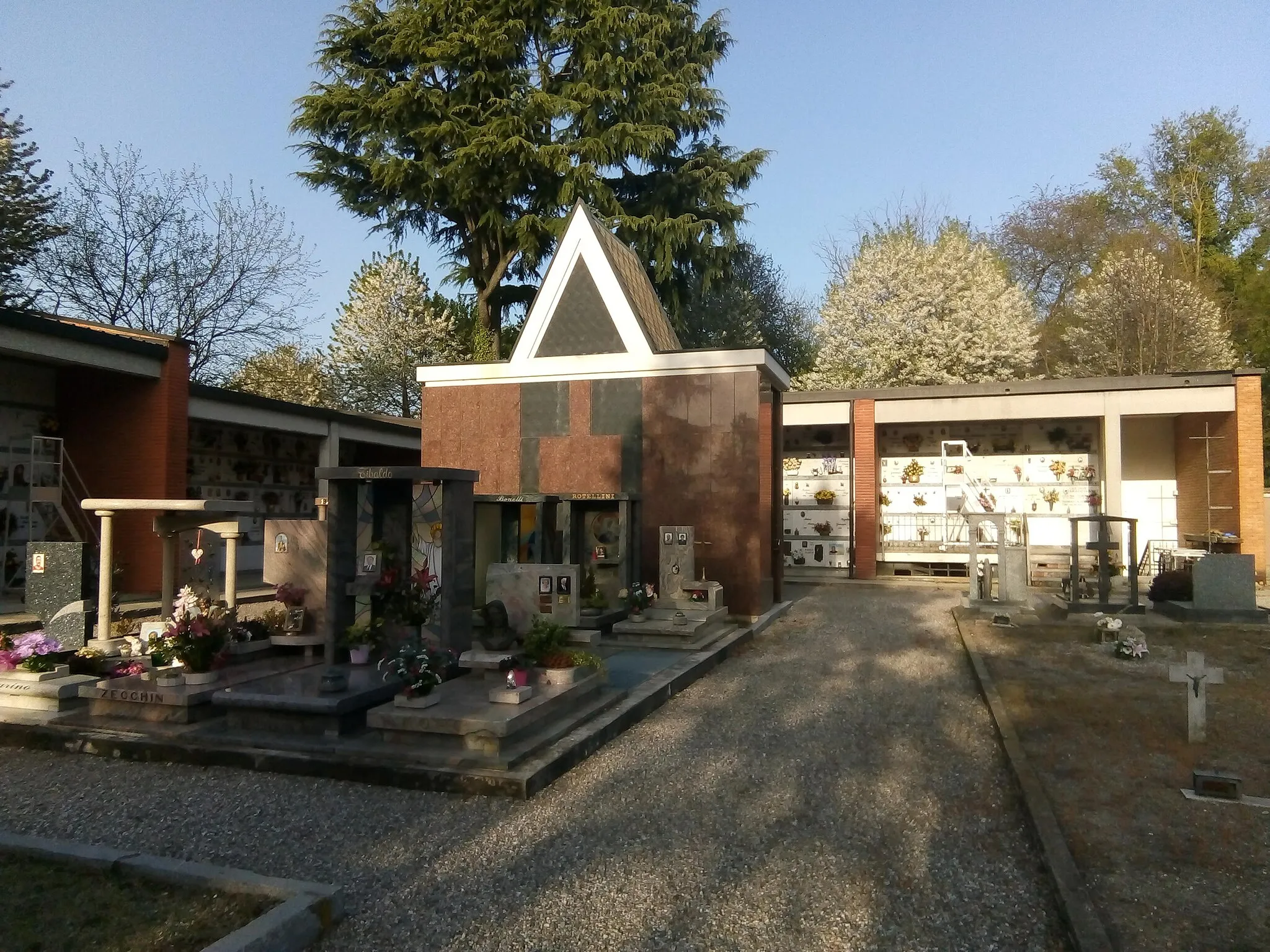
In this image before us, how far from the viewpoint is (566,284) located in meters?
17.1

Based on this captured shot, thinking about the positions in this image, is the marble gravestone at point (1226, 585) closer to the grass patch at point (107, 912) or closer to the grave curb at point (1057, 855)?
the grave curb at point (1057, 855)

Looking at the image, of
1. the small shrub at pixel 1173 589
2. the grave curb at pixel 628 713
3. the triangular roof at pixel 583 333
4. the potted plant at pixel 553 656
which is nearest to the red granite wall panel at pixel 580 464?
the triangular roof at pixel 583 333

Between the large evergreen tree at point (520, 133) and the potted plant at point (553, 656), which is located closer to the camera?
the potted plant at point (553, 656)

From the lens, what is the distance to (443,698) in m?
7.66

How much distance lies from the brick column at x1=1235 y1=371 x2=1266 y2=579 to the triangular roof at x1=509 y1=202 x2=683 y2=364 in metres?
14.0

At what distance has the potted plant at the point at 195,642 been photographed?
27.2 feet

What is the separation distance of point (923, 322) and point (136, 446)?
2915 cm

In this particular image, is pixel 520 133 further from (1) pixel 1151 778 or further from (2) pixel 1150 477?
(1) pixel 1151 778

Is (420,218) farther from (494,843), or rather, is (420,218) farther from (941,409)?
(494,843)

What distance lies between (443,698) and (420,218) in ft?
90.4

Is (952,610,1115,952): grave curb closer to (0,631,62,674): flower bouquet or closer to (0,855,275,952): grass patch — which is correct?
(0,855,275,952): grass patch

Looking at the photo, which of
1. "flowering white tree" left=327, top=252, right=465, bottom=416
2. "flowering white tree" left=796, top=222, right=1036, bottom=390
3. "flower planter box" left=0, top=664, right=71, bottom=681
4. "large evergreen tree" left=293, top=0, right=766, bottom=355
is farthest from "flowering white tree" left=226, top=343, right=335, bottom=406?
"flower planter box" left=0, top=664, right=71, bottom=681

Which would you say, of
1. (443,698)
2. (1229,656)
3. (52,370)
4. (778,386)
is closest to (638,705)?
(443,698)

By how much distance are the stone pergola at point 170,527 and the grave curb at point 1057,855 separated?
8.07 meters
